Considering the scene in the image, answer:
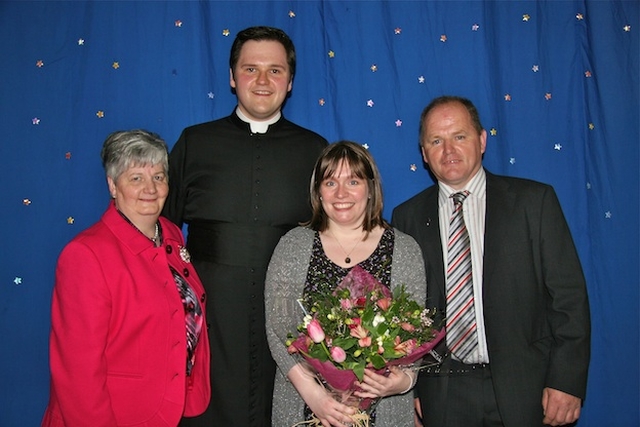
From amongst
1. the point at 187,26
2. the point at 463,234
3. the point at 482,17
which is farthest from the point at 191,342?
the point at 482,17

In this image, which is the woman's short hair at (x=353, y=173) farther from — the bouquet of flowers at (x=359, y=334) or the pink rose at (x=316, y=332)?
the pink rose at (x=316, y=332)

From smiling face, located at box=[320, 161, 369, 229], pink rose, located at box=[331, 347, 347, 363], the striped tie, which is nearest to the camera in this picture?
pink rose, located at box=[331, 347, 347, 363]

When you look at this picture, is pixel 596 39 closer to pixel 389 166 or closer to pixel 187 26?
pixel 389 166

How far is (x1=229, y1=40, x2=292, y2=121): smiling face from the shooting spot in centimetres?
245

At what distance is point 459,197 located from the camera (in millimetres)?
2361

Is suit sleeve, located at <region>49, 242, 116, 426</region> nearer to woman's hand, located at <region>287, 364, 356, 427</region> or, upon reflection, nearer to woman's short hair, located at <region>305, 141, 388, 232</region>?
woman's hand, located at <region>287, 364, 356, 427</region>

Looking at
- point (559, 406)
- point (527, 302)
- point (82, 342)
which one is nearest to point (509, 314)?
point (527, 302)

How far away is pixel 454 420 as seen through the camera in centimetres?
223

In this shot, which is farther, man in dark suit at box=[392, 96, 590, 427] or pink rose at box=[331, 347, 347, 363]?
man in dark suit at box=[392, 96, 590, 427]

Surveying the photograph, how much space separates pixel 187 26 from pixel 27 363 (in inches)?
81.1

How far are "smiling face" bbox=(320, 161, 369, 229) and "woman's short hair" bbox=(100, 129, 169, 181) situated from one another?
0.70 m

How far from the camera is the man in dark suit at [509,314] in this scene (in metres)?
2.17

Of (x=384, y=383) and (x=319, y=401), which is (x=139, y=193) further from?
(x=384, y=383)

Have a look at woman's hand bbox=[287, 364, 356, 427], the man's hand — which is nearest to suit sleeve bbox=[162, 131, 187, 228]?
woman's hand bbox=[287, 364, 356, 427]
